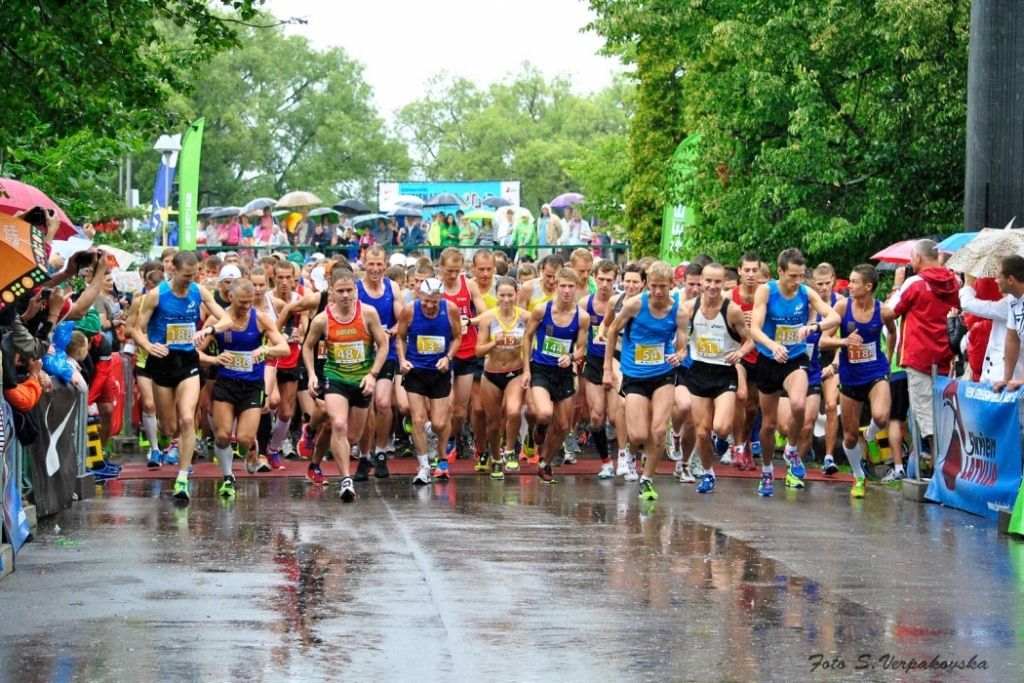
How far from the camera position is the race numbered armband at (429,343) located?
15.8 metres

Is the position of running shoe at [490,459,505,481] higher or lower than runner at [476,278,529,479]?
lower

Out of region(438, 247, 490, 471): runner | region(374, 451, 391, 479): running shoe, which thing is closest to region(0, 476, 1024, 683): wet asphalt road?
region(374, 451, 391, 479): running shoe

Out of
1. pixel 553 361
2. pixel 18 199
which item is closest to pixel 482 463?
pixel 553 361

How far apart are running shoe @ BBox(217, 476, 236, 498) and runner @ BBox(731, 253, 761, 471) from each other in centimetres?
478

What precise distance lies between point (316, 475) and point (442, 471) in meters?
1.23

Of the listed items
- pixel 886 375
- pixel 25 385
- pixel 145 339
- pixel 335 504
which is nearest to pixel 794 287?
pixel 886 375

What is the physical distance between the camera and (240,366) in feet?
48.7

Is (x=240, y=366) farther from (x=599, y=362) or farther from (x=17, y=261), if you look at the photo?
(x=17, y=261)

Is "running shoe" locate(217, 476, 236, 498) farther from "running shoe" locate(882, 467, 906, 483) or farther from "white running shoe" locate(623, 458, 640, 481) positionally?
"running shoe" locate(882, 467, 906, 483)

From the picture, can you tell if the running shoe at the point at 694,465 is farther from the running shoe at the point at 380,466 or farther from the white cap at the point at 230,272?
the white cap at the point at 230,272

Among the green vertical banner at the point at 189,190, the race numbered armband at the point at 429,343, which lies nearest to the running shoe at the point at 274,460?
the race numbered armband at the point at 429,343

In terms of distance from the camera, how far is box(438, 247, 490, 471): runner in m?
16.6

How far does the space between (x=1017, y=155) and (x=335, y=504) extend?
7.78 m

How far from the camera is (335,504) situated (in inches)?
550
